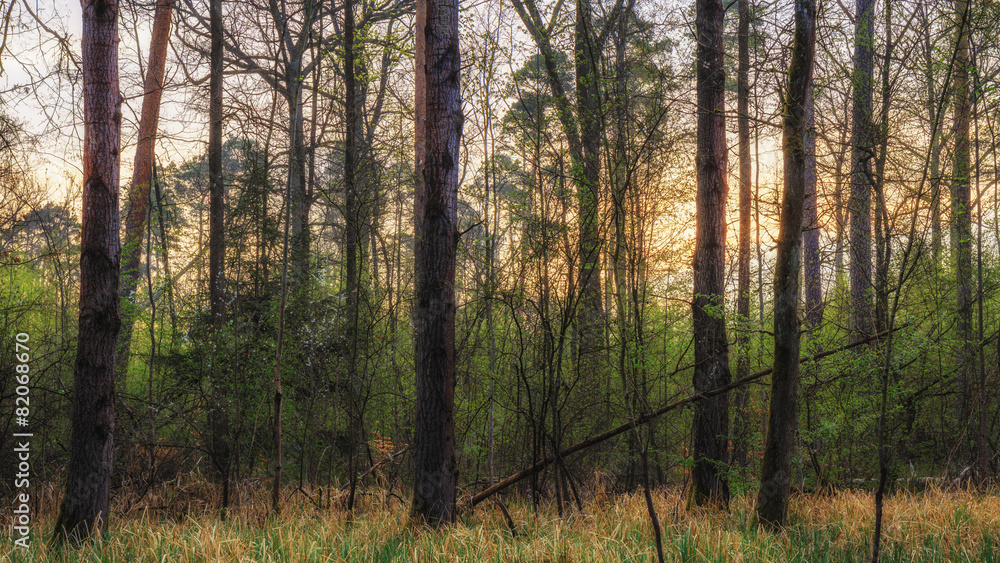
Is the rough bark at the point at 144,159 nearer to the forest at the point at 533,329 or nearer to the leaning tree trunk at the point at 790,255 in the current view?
the forest at the point at 533,329

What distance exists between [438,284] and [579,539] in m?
2.10

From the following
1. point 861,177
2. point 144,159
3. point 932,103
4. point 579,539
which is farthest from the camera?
point 144,159

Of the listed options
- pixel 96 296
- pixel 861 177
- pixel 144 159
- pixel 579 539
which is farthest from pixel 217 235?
pixel 861 177

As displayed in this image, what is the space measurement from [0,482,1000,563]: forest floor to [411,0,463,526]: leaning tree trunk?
37 cm

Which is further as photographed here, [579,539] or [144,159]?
[144,159]

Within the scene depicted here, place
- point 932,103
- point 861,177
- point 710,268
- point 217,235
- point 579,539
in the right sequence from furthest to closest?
point 217,235
point 861,177
point 710,268
point 932,103
point 579,539

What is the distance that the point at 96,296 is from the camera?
4227 mm

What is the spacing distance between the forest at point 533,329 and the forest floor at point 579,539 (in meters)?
0.04

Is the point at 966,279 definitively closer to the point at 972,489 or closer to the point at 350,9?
the point at 972,489

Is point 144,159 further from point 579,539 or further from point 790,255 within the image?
point 790,255

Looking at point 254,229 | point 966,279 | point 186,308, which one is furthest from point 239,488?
point 966,279

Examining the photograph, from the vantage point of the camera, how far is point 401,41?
8.48 m

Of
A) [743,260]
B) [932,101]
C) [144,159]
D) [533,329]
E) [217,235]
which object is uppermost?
[144,159]

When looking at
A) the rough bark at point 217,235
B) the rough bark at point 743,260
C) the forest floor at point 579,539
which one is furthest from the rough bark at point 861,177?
the rough bark at point 217,235
